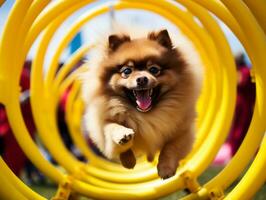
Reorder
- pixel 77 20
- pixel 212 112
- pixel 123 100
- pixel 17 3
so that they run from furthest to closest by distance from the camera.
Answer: pixel 77 20
pixel 212 112
pixel 123 100
pixel 17 3

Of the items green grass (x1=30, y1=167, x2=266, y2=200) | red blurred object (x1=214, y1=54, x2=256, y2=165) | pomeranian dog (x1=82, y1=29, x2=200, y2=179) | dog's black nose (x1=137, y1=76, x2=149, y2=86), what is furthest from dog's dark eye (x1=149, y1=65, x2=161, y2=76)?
red blurred object (x1=214, y1=54, x2=256, y2=165)

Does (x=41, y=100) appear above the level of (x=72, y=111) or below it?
below

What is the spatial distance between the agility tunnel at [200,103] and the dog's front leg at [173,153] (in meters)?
0.33

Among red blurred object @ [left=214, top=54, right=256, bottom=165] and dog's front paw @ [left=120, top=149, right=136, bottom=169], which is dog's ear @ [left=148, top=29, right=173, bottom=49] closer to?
dog's front paw @ [left=120, top=149, right=136, bottom=169]

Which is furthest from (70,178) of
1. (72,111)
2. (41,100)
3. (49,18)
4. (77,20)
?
(72,111)

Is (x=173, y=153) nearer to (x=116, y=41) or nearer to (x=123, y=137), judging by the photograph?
(x=123, y=137)

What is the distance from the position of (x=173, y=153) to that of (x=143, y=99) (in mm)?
471

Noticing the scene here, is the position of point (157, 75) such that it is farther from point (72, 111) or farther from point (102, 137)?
point (72, 111)

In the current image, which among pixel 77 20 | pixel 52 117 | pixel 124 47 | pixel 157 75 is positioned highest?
pixel 77 20

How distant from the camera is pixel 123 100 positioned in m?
3.95

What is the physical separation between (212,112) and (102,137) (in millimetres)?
1663

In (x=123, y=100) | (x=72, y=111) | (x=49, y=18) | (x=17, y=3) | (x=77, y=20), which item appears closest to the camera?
(x=17, y=3)

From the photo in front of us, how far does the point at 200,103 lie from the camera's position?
6293mm

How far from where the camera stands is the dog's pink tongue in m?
3.78
